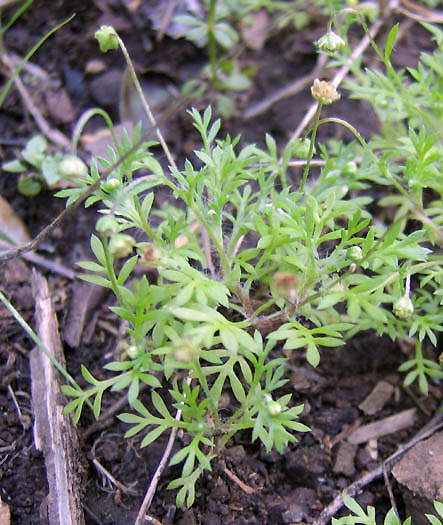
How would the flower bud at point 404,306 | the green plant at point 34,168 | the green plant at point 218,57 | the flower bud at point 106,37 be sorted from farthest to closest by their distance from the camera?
the green plant at point 218,57 < the green plant at point 34,168 < the flower bud at point 106,37 < the flower bud at point 404,306

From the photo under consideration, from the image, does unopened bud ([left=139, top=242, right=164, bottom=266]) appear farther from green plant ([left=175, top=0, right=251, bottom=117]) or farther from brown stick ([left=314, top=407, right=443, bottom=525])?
green plant ([left=175, top=0, right=251, bottom=117])

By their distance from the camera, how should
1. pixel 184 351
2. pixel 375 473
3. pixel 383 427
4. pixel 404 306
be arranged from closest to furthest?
pixel 184 351 → pixel 404 306 → pixel 375 473 → pixel 383 427

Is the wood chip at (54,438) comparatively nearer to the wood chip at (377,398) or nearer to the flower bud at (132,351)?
the flower bud at (132,351)

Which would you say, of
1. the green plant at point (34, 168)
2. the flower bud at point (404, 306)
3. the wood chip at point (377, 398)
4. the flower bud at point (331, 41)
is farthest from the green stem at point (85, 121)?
the wood chip at point (377, 398)

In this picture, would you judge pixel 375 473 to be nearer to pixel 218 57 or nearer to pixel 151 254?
pixel 151 254

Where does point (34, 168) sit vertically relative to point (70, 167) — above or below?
below

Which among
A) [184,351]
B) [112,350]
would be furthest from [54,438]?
[184,351]

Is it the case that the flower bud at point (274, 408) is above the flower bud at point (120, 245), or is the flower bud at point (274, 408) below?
below

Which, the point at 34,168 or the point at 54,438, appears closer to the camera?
the point at 54,438

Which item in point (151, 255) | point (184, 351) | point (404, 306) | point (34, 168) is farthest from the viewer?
point (34, 168)
